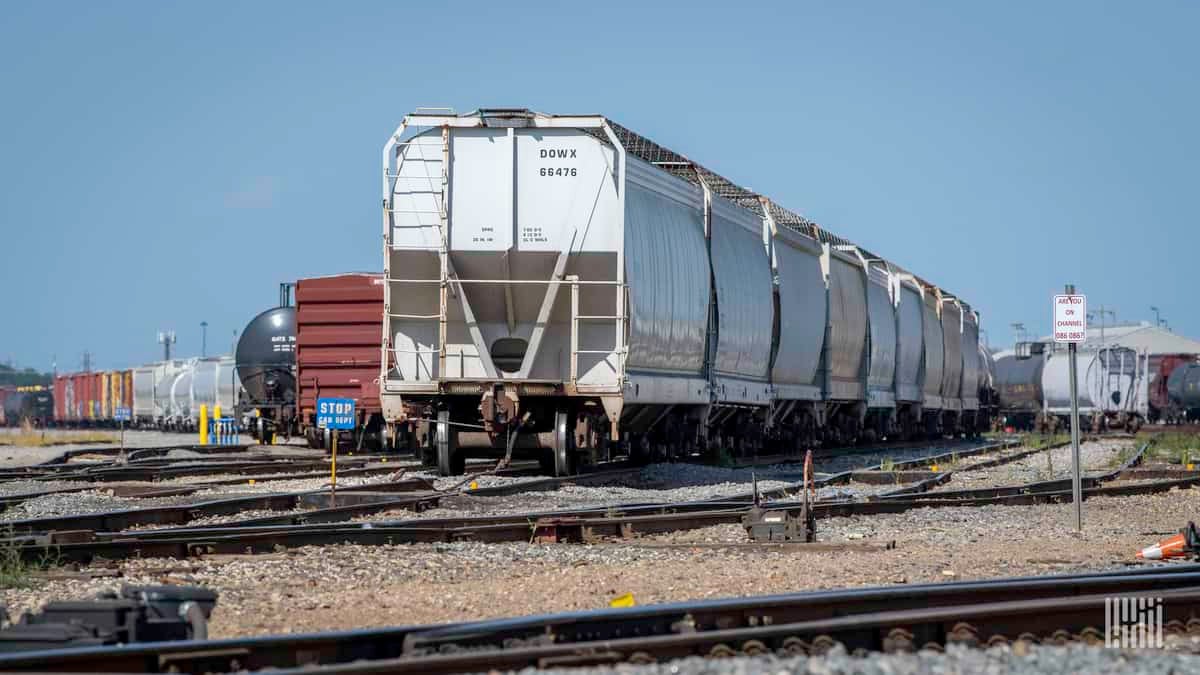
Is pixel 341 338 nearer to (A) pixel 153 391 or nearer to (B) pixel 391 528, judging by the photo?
(B) pixel 391 528

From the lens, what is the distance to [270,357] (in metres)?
33.6

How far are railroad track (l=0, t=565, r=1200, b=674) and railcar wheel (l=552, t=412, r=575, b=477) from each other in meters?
11.4

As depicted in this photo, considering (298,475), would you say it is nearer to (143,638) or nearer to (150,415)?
(143,638)

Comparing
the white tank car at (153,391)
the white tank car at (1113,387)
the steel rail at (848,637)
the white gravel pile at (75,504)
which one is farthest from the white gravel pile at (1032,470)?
the white tank car at (153,391)

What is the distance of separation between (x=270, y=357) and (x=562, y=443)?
653 inches

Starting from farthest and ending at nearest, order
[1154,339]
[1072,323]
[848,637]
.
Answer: [1154,339], [1072,323], [848,637]

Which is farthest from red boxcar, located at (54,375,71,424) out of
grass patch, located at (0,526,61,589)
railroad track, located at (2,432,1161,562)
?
grass patch, located at (0,526,61,589)

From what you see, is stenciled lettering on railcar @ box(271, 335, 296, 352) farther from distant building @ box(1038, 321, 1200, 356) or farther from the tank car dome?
distant building @ box(1038, 321, 1200, 356)

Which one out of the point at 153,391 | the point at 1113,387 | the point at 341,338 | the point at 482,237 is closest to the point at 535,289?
the point at 482,237

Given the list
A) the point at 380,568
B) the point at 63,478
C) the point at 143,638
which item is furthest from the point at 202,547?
the point at 63,478

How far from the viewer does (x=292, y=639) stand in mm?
5641

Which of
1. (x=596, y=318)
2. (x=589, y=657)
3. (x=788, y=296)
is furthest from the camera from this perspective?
(x=788, y=296)

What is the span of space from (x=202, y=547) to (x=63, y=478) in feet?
36.2

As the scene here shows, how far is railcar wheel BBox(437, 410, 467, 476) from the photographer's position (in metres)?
18.7
